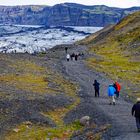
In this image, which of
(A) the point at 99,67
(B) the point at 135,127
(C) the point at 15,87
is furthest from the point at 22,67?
(B) the point at 135,127

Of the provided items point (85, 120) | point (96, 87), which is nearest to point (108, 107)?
point (96, 87)

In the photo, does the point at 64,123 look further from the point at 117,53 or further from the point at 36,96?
the point at 117,53

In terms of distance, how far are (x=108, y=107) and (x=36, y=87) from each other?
469 inches

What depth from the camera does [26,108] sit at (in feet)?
135

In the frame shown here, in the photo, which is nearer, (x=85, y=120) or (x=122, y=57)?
(x=85, y=120)

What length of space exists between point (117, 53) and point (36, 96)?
7014 cm

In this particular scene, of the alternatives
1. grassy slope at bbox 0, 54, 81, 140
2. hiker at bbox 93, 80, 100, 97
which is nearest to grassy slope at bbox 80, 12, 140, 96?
grassy slope at bbox 0, 54, 81, 140

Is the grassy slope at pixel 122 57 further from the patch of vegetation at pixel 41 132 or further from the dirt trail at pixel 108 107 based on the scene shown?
the patch of vegetation at pixel 41 132

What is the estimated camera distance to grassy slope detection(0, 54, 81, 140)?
116 ft

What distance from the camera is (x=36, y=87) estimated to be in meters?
54.2

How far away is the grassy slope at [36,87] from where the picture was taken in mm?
35250

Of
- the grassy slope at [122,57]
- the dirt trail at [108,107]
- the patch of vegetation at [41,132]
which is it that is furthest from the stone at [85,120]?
the grassy slope at [122,57]

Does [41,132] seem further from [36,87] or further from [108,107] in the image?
[36,87]

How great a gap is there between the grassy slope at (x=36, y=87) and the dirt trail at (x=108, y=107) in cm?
182
